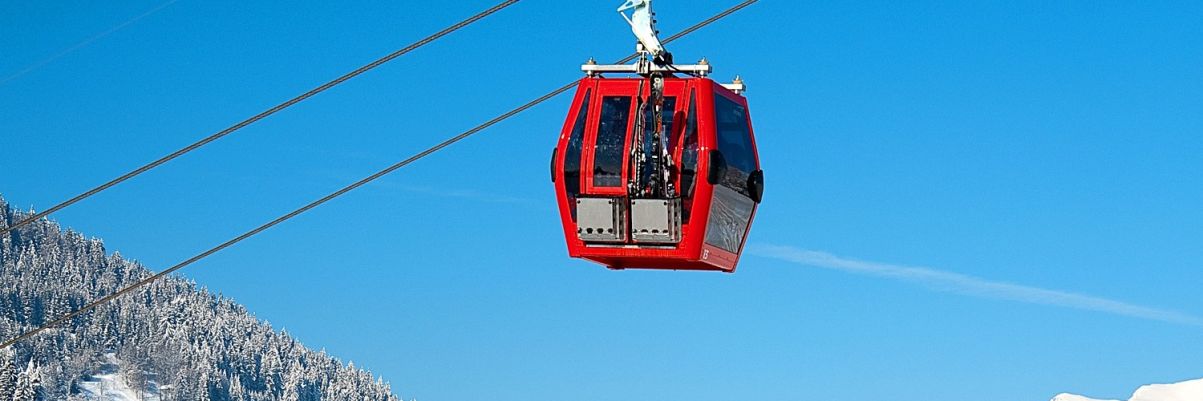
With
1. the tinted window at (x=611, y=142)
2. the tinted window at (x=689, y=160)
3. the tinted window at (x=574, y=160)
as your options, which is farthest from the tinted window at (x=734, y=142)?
the tinted window at (x=574, y=160)

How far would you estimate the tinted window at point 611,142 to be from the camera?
29688 millimetres

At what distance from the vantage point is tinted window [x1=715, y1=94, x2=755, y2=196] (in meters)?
29.8

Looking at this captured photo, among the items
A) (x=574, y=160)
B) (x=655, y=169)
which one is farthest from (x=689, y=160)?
(x=574, y=160)

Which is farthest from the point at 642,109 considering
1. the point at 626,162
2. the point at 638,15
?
the point at 638,15

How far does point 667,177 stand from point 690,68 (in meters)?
1.43

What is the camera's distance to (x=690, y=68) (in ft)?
96.8

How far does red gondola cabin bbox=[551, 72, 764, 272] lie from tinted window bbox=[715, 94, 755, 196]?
13mm

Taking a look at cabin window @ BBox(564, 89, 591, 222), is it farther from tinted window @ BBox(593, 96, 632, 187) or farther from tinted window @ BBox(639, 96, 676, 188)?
tinted window @ BBox(639, 96, 676, 188)

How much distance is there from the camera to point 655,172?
29531 millimetres

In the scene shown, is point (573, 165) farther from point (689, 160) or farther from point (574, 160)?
point (689, 160)

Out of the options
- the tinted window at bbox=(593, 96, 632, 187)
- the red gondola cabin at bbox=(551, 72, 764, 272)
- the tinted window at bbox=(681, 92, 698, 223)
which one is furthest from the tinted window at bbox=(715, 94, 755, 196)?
the tinted window at bbox=(593, 96, 632, 187)

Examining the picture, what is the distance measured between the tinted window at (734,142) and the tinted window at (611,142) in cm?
123

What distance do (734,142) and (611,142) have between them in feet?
5.26

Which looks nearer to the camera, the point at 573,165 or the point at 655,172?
the point at 655,172
